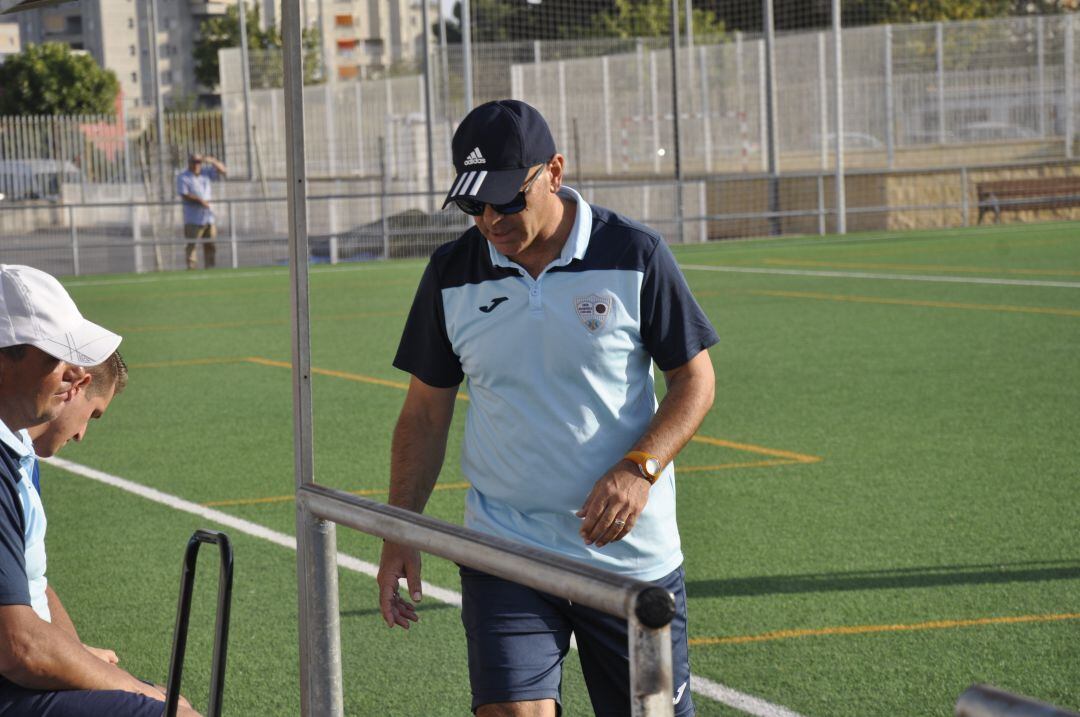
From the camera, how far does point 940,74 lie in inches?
1324

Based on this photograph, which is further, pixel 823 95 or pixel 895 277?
pixel 823 95

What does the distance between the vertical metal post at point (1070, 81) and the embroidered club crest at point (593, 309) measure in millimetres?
32091

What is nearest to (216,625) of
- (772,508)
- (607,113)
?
(772,508)

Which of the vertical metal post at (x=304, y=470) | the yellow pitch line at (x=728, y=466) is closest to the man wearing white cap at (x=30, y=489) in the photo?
the vertical metal post at (x=304, y=470)

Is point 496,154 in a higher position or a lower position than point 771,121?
lower

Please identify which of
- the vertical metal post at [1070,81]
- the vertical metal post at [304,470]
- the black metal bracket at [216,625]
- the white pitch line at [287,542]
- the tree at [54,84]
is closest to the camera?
the vertical metal post at [304,470]

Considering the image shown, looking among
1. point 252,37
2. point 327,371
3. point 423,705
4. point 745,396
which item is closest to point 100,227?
point 252,37

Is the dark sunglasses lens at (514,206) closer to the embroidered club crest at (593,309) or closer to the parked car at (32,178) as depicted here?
the embroidered club crest at (593,309)

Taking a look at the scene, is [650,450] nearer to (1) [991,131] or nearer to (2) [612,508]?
(2) [612,508]

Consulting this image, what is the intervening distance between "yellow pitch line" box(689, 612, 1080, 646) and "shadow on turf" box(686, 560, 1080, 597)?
498 mm

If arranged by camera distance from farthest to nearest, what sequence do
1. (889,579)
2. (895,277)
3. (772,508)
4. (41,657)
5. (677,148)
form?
(677,148) < (895,277) < (772,508) < (889,579) < (41,657)

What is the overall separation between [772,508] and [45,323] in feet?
17.0

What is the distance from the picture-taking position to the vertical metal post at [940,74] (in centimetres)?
3334

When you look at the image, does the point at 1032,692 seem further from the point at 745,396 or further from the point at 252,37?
the point at 252,37
